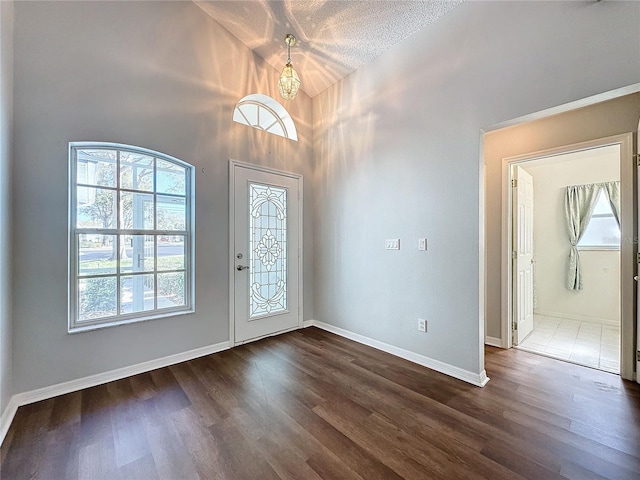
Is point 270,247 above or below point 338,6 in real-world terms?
below

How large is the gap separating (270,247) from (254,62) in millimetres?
2334

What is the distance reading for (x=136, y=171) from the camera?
2.54 meters

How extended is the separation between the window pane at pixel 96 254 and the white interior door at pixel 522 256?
4264 millimetres

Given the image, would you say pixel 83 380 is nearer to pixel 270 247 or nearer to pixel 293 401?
pixel 293 401

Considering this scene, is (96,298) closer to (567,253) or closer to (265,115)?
(265,115)

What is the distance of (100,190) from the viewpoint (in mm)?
2355

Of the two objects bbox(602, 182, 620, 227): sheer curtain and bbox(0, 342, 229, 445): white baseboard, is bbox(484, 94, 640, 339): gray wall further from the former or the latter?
bbox(0, 342, 229, 445): white baseboard

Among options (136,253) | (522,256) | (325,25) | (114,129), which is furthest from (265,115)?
(522,256)

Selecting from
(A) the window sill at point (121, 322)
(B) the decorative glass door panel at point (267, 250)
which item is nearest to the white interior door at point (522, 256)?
(B) the decorative glass door panel at point (267, 250)

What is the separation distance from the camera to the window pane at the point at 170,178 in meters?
2.67

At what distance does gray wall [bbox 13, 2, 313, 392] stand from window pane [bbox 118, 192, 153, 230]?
404 millimetres

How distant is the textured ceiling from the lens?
2.48 meters

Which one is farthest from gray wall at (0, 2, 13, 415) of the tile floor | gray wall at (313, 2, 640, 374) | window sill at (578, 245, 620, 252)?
window sill at (578, 245, 620, 252)

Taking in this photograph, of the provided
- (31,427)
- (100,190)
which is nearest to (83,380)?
(31,427)
